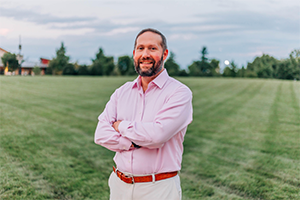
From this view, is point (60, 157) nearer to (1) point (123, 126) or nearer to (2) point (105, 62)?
(1) point (123, 126)

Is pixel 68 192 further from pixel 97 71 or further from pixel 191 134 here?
pixel 97 71

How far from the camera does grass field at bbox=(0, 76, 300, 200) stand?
5016mm

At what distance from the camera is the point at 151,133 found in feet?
7.47

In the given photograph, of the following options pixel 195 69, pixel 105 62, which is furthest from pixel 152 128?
pixel 195 69

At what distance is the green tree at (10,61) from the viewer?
5.55 meters

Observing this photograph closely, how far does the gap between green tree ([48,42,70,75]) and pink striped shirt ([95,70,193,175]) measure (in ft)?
21.5

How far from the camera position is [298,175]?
557 cm

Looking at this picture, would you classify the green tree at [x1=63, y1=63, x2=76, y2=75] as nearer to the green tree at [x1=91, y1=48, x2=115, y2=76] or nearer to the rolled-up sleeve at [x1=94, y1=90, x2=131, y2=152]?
the rolled-up sleeve at [x1=94, y1=90, x2=131, y2=152]

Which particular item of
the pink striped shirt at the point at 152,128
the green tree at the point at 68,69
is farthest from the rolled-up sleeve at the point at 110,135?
the green tree at the point at 68,69

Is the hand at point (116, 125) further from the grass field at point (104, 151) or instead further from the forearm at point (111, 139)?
the grass field at point (104, 151)

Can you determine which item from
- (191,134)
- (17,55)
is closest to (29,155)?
(17,55)

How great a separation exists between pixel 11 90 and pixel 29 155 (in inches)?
175

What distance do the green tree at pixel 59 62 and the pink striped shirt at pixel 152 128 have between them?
6.57m

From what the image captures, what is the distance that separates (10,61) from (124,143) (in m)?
4.42
